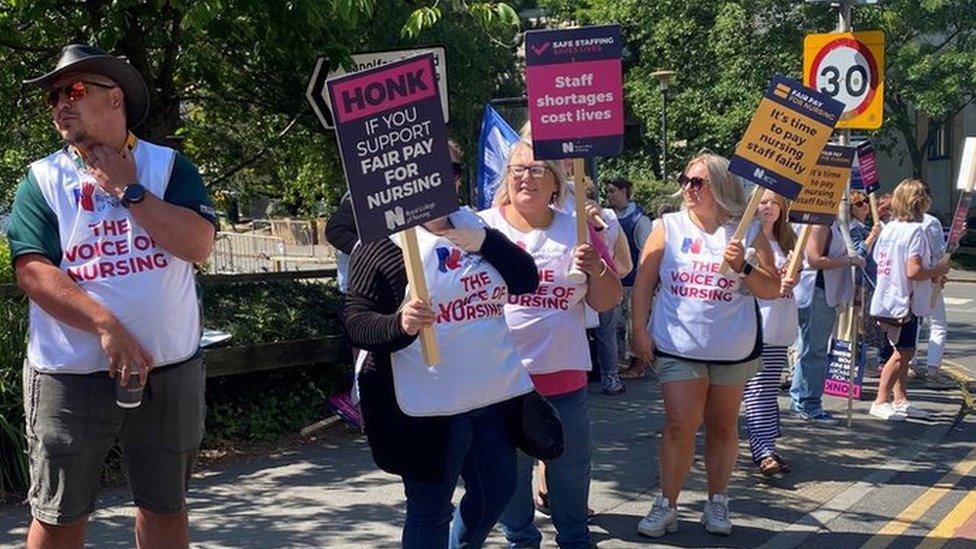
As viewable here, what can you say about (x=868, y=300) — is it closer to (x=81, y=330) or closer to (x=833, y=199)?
(x=833, y=199)

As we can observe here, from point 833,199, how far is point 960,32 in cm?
2496

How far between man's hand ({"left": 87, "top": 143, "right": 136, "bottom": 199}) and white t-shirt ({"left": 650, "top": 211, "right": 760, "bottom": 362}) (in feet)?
9.70

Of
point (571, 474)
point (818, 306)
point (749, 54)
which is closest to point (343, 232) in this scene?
point (571, 474)

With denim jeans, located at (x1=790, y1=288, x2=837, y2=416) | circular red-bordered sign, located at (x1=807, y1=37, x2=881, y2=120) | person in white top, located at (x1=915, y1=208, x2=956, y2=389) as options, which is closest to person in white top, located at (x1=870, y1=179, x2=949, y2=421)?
denim jeans, located at (x1=790, y1=288, x2=837, y2=416)

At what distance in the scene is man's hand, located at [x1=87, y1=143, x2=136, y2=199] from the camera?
3684 mm

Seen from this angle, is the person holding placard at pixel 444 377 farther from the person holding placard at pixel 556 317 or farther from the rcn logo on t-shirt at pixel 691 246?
the rcn logo on t-shirt at pixel 691 246

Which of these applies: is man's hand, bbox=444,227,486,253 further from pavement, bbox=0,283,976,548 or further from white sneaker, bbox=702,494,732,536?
white sneaker, bbox=702,494,732,536

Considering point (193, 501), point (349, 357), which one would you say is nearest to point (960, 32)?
point (349, 357)

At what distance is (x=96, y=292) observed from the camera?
3.70 m

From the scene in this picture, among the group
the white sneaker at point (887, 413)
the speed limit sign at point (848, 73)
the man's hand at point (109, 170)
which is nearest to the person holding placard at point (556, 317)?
the man's hand at point (109, 170)

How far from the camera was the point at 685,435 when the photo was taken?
19.1 ft

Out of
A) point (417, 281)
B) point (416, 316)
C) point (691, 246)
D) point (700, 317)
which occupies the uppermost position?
point (691, 246)

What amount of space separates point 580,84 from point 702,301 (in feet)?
4.24

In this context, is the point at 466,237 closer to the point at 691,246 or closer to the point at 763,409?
the point at 691,246
